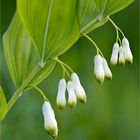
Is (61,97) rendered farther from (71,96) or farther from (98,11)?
(98,11)

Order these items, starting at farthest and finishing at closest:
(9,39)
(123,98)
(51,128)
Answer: (123,98)
(9,39)
(51,128)

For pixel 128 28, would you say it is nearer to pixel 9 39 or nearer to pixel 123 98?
pixel 123 98

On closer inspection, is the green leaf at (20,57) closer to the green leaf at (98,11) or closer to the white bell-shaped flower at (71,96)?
the white bell-shaped flower at (71,96)

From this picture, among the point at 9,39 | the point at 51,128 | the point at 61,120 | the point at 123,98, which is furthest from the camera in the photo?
the point at 123,98

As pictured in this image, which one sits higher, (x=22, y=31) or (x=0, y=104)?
(x=22, y=31)

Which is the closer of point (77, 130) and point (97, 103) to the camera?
point (77, 130)

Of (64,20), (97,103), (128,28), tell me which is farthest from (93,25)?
(128,28)

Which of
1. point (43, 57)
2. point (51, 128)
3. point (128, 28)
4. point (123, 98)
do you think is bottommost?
point (123, 98)
